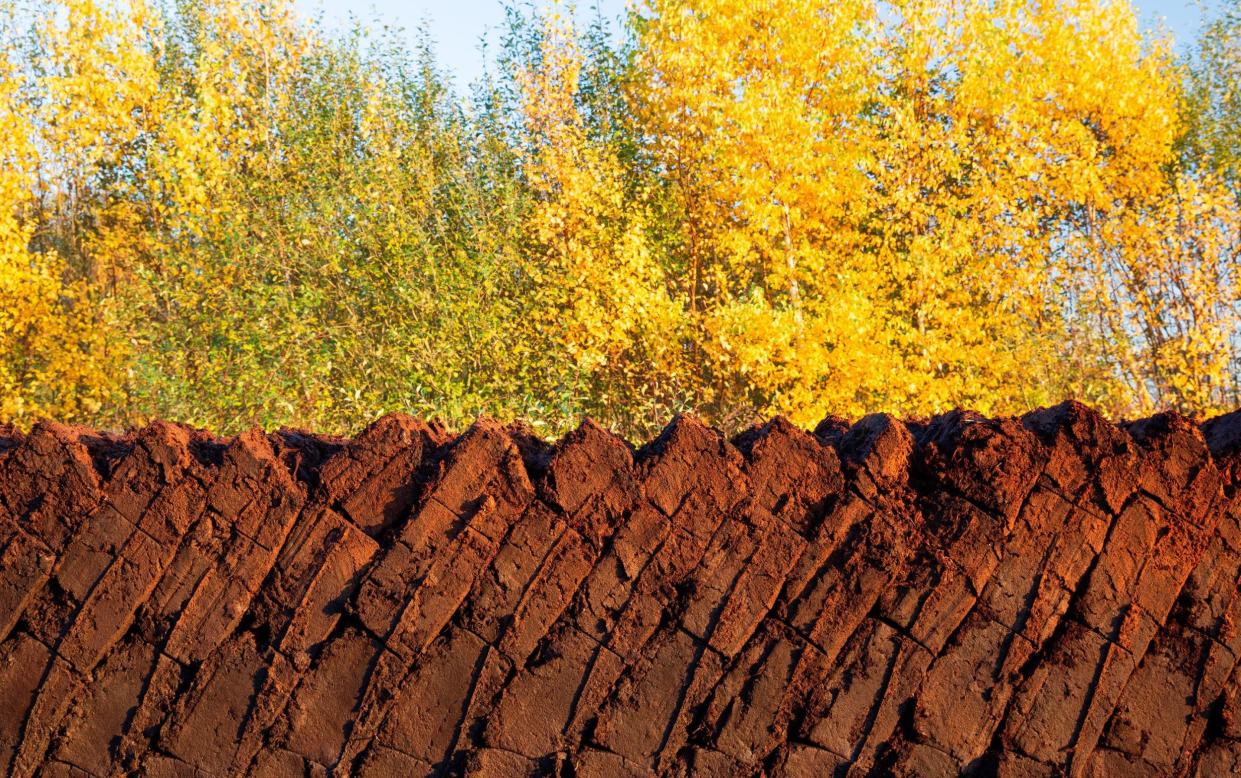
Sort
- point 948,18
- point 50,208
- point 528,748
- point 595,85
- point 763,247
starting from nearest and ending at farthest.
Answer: point 528,748
point 763,247
point 948,18
point 595,85
point 50,208

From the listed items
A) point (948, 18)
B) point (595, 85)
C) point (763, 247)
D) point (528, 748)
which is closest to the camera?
point (528, 748)

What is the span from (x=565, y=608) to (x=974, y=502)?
1421 mm

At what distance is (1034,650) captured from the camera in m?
3.97

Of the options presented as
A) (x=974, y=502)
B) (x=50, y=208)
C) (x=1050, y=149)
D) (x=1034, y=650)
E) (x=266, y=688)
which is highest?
(x=1050, y=149)

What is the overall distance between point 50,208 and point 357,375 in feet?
33.8

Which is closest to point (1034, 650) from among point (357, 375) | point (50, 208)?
point (357, 375)

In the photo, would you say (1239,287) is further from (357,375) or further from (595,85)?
(357,375)

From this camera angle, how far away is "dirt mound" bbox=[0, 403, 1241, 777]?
154 inches

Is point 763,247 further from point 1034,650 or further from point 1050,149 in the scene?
point 1034,650

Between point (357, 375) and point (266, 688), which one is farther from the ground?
point (357, 375)

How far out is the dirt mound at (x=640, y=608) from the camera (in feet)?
12.8

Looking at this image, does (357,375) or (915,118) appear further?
(915,118)

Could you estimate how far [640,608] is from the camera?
3.93 m

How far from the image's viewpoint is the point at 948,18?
55.3ft
